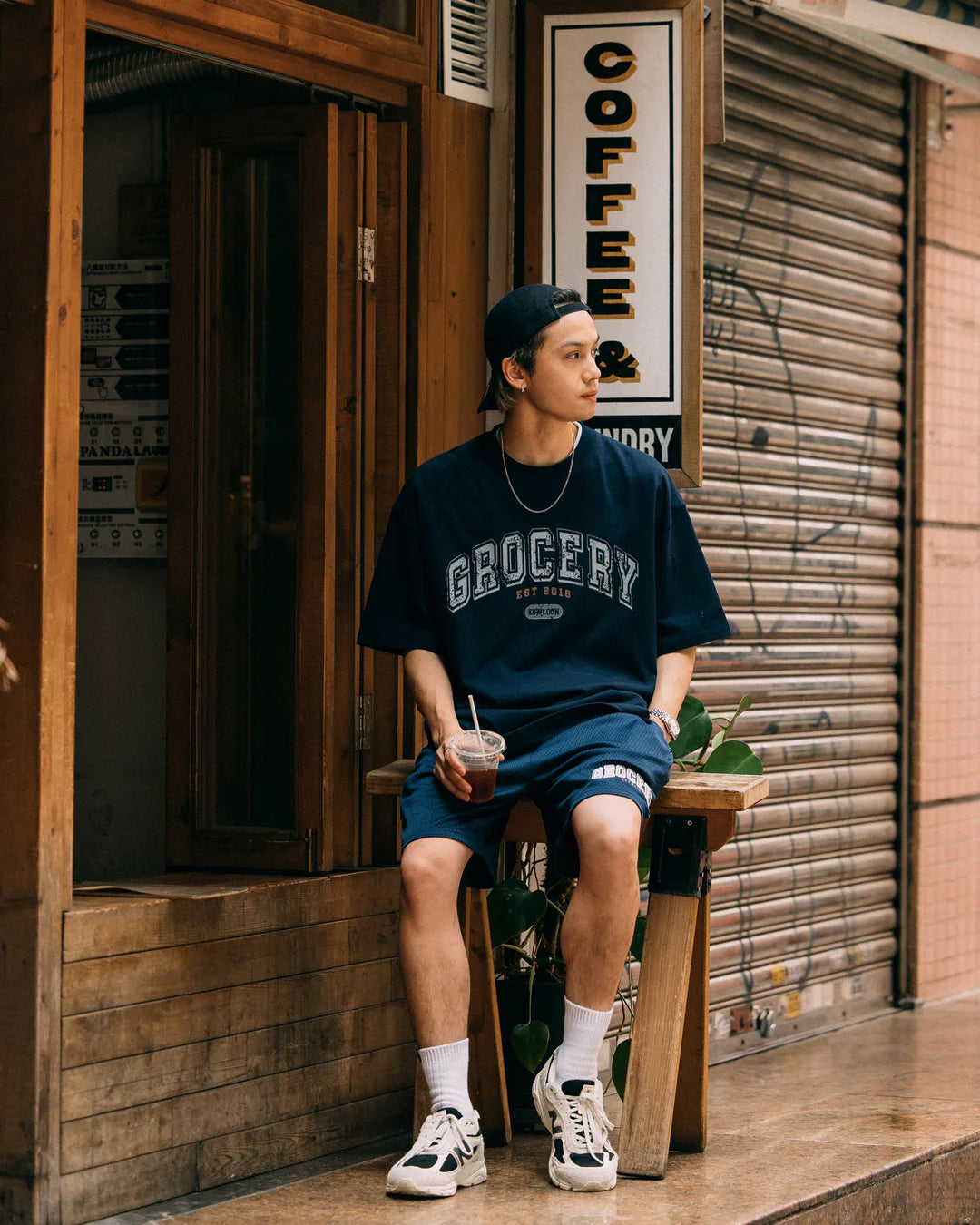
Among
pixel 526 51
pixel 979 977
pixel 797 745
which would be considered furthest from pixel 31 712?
pixel 979 977

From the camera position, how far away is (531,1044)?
4.59 metres

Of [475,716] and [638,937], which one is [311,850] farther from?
[475,716]

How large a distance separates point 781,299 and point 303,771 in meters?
2.74

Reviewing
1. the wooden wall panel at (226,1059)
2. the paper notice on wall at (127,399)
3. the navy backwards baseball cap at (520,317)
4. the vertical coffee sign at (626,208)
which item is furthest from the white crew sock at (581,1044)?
the paper notice on wall at (127,399)

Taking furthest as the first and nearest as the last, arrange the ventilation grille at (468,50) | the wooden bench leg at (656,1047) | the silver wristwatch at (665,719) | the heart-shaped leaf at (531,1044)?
the ventilation grille at (468,50), the heart-shaped leaf at (531,1044), the silver wristwatch at (665,719), the wooden bench leg at (656,1047)

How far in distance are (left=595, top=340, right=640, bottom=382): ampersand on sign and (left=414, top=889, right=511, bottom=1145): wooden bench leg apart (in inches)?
58.7

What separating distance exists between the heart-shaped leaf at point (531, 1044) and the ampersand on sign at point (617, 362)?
1735 millimetres

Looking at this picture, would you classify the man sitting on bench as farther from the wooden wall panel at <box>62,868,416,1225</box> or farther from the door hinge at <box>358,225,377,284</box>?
the door hinge at <box>358,225,377,284</box>

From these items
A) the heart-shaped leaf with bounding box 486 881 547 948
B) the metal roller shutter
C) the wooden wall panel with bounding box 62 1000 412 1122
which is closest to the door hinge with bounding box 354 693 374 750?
the heart-shaped leaf with bounding box 486 881 547 948

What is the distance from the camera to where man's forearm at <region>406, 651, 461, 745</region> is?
4195mm

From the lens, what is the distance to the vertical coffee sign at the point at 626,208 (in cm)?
504

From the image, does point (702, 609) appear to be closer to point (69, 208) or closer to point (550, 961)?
point (550, 961)

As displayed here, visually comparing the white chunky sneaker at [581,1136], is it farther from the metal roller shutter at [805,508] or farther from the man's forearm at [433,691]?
the metal roller shutter at [805,508]

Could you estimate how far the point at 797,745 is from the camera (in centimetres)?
659
